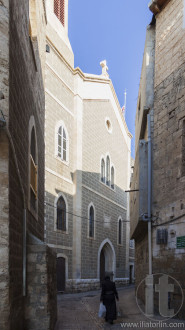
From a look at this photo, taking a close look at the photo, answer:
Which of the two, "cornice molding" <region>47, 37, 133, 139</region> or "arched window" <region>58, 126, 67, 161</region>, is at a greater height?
"cornice molding" <region>47, 37, 133, 139</region>

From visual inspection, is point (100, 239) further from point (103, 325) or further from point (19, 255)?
point (19, 255)

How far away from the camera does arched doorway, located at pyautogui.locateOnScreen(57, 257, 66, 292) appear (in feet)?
59.6

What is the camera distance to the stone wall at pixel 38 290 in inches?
238

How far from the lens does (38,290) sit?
612 cm

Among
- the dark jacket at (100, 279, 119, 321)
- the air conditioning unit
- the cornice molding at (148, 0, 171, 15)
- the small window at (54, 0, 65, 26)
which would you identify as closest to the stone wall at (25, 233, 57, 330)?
the dark jacket at (100, 279, 119, 321)

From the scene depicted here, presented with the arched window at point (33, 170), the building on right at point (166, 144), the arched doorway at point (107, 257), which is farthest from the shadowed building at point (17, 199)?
the arched doorway at point (107, 257)

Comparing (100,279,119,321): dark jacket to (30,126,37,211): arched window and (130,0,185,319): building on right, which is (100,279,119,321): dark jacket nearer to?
(130,0,185,319): building on right

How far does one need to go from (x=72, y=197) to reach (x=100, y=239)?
462 cm

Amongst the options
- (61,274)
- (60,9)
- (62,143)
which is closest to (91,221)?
(61,274)

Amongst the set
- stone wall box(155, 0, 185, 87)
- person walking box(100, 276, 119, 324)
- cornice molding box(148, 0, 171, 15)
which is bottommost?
person walking box(100, 276, 119, 324)

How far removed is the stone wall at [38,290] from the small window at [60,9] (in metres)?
19.4

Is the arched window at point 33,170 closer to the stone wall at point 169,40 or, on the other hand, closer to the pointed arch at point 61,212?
the stone wall at point 169,40

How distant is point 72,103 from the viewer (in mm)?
21625

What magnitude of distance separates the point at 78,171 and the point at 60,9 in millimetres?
10670
